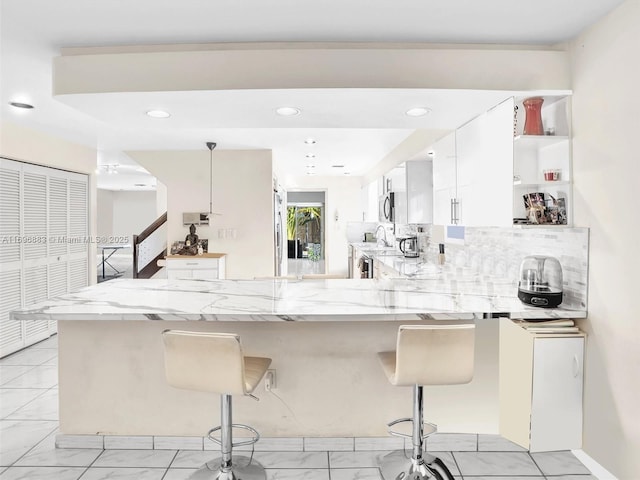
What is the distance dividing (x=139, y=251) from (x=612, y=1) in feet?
19.9

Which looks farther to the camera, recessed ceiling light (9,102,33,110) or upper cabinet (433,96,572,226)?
recessed ceiling light (9,102,33,110)

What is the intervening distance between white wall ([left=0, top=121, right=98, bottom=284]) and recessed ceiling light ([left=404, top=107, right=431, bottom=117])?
153 inches

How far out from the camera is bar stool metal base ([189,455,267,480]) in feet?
6.73

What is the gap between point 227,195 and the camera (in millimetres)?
5805

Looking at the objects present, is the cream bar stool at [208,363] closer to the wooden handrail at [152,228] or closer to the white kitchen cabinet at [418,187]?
the white kitchen cabinet at [418,187]

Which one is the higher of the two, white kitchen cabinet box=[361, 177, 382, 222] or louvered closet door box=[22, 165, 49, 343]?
white kitchen cabinet box=[361, 177, 382, 222]

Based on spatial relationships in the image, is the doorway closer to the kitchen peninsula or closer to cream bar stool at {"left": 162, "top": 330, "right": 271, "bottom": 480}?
the kitchen peninsula

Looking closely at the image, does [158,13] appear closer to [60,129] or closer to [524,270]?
[524,270]

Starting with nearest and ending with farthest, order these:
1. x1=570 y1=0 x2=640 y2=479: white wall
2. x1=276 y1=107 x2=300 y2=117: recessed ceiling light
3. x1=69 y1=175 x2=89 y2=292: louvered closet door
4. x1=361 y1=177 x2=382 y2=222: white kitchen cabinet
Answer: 1. x1=570 y1=0 x2=640 y2=479: white wall
2. x1=276 y1=107 x2=300 y2=117: recessed ceiling light
3. x1=69 y1=175 x2=89 y2=292: louvered closet door
4. x1=361 y1=177 x2=382 y2=222: white kitchen cabinet

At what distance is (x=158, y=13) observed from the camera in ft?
6.71

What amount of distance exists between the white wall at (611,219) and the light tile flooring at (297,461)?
36cm

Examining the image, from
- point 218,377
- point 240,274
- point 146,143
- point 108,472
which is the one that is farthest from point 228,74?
point 240,274

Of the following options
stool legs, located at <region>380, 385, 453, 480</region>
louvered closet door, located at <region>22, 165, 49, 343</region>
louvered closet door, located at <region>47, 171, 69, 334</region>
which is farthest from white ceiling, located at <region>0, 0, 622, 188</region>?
louvered closet door, located at <region>47, 171, 69, 334</region>

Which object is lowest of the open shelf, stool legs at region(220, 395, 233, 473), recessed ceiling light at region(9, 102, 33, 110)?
stool legs at region(220, 395, 233, 473)
